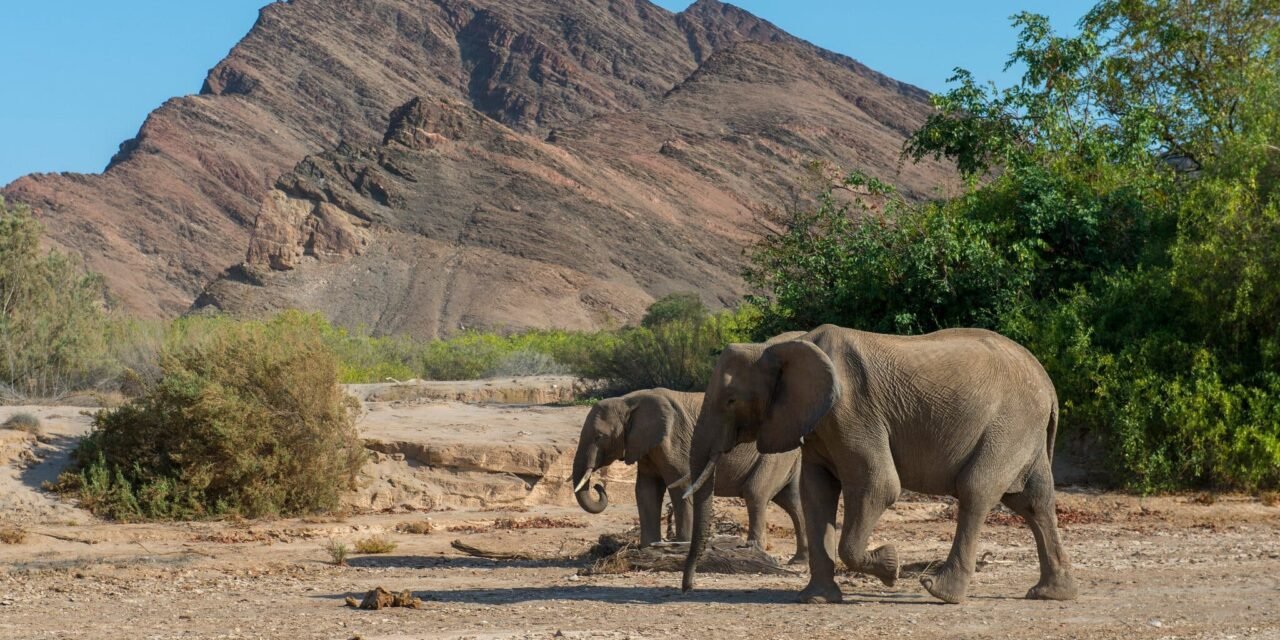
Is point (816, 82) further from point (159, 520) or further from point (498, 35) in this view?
point (159, 520)

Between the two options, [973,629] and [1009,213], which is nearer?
[973,629]

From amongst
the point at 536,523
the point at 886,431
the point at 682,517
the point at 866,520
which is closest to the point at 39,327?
the point at 536,523

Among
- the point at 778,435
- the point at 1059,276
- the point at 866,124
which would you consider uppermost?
the point at 866,124

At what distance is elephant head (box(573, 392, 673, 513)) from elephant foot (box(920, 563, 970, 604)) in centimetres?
362

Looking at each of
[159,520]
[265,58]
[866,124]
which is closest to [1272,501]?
[159,520]

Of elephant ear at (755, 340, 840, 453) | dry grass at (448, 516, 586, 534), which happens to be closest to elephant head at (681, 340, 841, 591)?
elephant ear at (755, 340, 840, 453)

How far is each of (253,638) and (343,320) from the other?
72.2m

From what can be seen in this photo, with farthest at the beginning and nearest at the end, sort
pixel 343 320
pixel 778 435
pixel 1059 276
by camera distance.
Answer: pixel 343 320, pixel 1059 276, pixel 778 435

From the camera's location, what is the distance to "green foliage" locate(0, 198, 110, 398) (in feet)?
83.3

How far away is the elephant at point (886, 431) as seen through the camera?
9.46m

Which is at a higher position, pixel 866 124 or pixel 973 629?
pixel 866 124

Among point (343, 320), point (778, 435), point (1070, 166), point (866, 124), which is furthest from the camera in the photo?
point (866, 124)

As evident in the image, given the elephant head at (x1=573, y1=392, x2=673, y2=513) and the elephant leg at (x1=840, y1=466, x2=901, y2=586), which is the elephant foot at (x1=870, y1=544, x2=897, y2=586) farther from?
the elephant head at (x1=573, y1=392, x2=673, y2=513)

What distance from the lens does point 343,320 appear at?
79.6 metres
